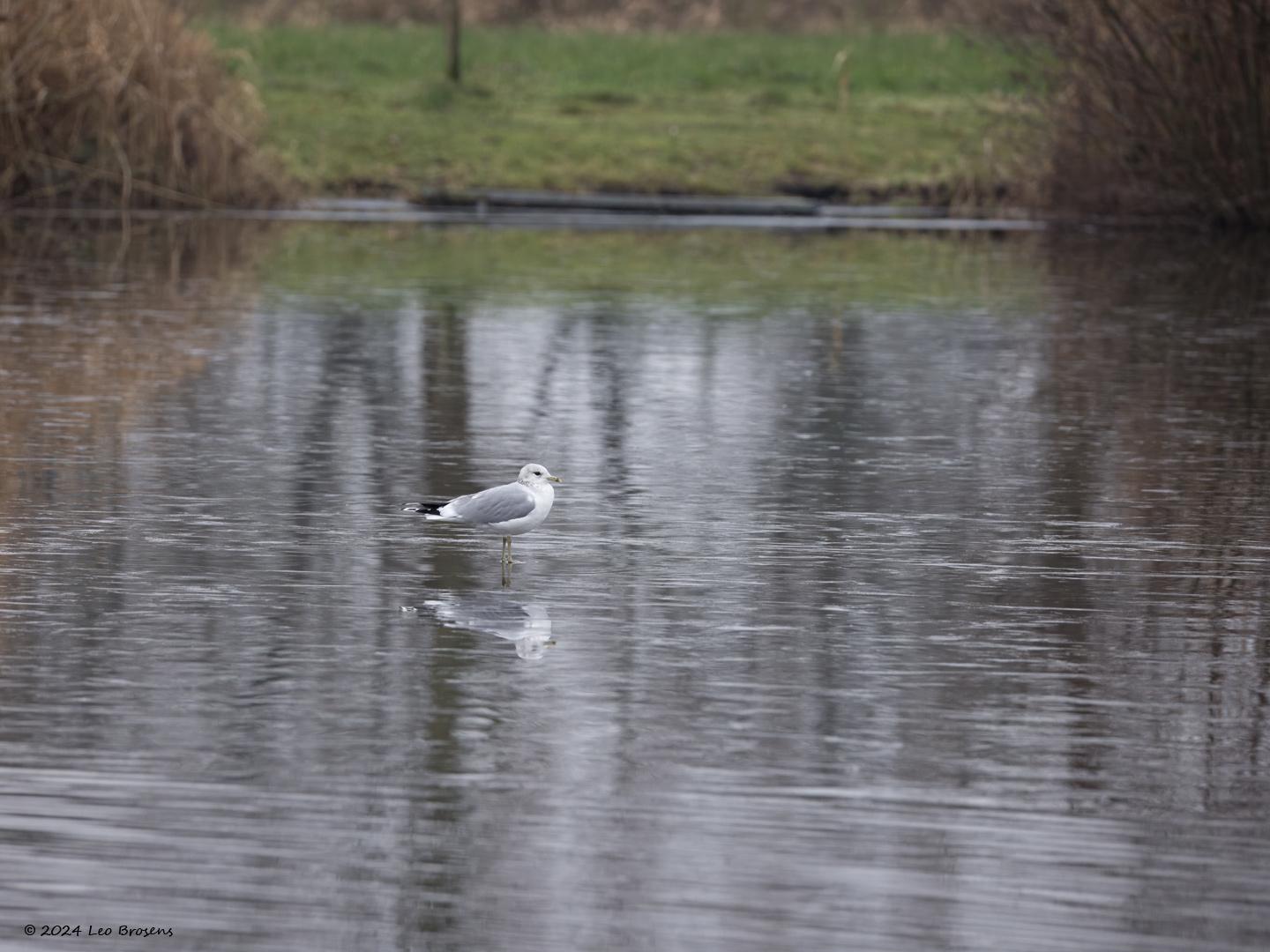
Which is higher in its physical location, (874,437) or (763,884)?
(763,884)

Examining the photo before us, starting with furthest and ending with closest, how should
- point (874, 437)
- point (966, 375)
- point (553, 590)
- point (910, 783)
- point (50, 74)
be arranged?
point (50, 74), point (966, 375), point (874, 437), point (553, 590), point (910, 783)

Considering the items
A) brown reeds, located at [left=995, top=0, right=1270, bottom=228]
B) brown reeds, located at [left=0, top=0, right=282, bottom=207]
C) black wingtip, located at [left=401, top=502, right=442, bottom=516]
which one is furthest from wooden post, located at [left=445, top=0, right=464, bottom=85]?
black wingtip, located at [left=401, top=502, right=442, bottom=516]

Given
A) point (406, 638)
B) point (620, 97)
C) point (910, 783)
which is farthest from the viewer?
point (620, 97)

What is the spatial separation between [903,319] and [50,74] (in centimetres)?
1286

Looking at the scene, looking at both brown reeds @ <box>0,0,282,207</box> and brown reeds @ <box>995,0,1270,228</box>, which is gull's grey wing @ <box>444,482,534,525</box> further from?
brown reeds @ <box>0,0,282,207</box>

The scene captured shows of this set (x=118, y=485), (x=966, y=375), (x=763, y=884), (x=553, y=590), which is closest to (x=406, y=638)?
(x=553, y=590)

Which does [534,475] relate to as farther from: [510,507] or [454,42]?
[454,42]

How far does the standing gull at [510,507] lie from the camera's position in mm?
9430

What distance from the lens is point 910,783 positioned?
268 inches

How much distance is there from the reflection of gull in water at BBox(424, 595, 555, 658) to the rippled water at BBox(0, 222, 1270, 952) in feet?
0.09

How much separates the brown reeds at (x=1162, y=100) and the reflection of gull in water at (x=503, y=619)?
19938 millimetres

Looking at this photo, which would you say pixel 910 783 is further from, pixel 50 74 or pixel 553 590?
pixel 50 74

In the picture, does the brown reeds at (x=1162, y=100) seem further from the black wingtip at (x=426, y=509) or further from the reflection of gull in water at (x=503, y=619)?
the reflection of gull in water at (x=503, y=619)

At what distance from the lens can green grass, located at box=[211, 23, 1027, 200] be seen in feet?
113
